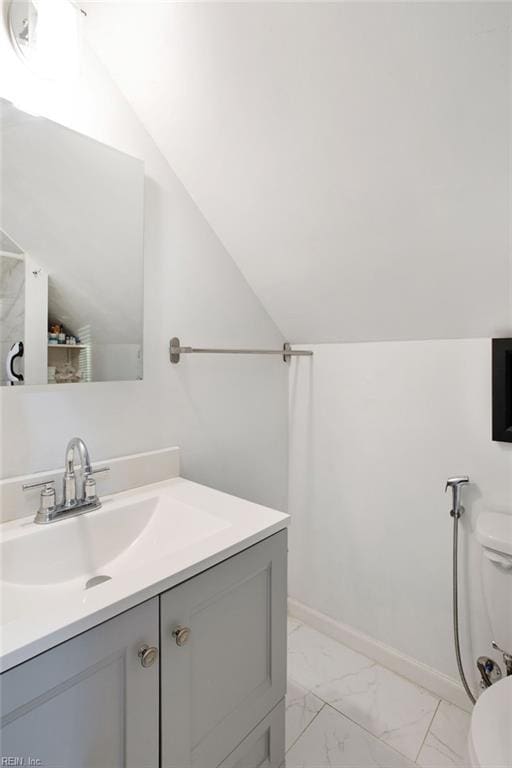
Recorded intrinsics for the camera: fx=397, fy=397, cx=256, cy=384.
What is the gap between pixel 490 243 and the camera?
3.54ft

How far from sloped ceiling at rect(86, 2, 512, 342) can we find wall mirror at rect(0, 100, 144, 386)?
0.93ft

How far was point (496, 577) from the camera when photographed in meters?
1.29

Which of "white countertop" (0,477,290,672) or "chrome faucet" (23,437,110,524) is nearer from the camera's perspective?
"white countertop" (0,477,290,672)

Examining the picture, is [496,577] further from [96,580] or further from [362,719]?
[96,580]

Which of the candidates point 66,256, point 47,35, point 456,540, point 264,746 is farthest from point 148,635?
point 47,35

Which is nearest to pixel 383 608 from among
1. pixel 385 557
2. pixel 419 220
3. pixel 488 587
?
pixel 385 557

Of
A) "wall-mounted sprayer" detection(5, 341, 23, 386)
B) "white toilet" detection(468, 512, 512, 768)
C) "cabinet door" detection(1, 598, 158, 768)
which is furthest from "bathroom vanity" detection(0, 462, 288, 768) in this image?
"white toilet" detection(468, 512, 512, 768)

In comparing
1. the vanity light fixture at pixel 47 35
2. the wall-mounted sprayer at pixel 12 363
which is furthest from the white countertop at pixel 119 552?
the vanity light fixture at pixel 47 35

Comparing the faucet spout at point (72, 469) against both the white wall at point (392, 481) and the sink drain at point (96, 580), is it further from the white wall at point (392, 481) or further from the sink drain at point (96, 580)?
the white wall at point (392, 481)

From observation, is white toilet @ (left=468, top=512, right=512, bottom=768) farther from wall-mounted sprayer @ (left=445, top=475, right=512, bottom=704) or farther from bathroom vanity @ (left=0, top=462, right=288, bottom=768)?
bathroom vanity @ (left=0, top=462, right=288, bottom=768)

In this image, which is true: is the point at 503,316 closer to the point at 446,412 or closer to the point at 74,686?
the point at 446,412

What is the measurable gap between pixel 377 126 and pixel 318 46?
0.22 m

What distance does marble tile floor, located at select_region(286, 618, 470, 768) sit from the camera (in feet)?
4.18

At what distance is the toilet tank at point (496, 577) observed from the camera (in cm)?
121
